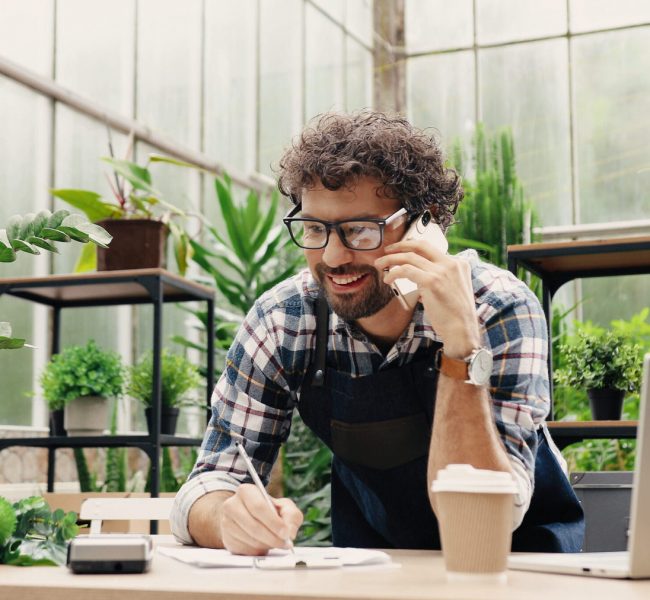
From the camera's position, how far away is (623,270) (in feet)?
10.2

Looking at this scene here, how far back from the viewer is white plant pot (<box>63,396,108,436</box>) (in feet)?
11.6

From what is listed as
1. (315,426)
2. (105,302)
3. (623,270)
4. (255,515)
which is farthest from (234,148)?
(255,515)

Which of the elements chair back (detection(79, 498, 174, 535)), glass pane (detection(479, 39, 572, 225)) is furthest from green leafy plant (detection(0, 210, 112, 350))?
glass pane (detection(479, 39, 572, 225))

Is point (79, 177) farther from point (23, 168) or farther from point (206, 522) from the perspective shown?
point (206, 522)

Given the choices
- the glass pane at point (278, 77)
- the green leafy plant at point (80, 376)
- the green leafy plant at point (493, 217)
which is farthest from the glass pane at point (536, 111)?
the green leafy plant at point (80, 376)

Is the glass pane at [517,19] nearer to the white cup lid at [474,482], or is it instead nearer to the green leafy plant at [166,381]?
the green leafy plant at [166,381]

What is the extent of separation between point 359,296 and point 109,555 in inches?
33.1

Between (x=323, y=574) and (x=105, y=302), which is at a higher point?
(x=105, y=302)

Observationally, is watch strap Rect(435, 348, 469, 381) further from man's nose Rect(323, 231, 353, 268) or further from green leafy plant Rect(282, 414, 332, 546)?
green leafy plant Rect(282, 414, 332, 546)

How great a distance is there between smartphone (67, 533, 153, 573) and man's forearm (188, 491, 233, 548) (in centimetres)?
42

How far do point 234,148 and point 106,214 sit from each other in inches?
105

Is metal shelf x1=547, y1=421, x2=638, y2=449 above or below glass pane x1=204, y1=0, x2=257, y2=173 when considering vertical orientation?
below

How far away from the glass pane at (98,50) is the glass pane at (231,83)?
0.77 metres

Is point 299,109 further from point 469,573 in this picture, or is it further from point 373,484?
point 469,573
